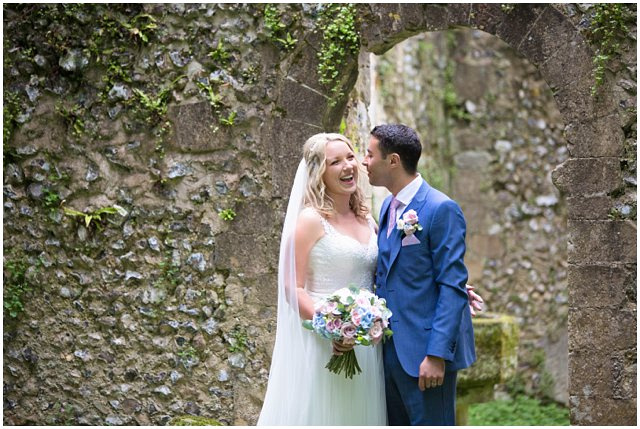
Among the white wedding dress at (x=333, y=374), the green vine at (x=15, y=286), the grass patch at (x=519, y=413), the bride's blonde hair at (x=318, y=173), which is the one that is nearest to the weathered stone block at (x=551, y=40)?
the bride's blonde hair at (x=318, y=173)

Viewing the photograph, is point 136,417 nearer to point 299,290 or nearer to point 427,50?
point 299,290

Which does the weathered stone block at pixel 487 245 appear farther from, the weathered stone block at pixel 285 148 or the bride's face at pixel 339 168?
the bride's face at pixel 339 168

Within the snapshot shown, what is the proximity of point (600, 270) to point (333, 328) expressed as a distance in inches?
67.5

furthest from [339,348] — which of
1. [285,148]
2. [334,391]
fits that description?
[285,148]

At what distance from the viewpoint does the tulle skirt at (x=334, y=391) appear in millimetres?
3953

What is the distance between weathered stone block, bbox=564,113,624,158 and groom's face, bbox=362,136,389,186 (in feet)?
4.19

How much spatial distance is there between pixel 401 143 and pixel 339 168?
32cm

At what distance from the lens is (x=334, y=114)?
5.28m

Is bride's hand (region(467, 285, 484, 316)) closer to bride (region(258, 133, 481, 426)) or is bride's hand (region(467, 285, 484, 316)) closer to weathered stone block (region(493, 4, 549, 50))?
bride (region(258, 133, 481, 426))

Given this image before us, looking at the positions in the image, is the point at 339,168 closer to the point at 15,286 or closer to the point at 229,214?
the point at 229,214

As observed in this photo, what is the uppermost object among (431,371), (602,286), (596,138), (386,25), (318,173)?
(386,25)

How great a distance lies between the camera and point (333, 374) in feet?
13.0

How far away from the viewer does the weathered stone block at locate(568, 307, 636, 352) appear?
14.8 ft

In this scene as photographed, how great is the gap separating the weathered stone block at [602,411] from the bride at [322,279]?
3.67ft
